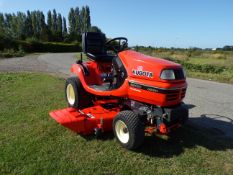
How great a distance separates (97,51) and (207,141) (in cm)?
289

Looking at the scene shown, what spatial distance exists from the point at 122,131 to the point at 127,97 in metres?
0.58

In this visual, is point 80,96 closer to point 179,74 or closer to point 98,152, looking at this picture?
point 98,152

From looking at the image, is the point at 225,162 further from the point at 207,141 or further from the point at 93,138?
the point at 93,138

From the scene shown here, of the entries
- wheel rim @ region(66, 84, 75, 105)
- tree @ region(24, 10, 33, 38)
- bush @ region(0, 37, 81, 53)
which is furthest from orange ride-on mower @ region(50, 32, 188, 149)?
tree @ region(24, 10, 33, 38)

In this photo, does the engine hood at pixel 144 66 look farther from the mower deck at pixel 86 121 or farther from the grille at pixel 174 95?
the mower deck at pixel 86 121

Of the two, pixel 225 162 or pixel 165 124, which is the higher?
pixel 165 124

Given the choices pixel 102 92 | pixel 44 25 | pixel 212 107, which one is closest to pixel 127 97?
pixel 102 92

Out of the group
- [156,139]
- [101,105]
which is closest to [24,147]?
[101,105]

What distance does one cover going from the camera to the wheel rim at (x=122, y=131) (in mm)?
4562

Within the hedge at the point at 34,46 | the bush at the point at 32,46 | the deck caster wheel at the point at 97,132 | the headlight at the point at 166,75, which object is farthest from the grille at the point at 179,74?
the hedge at the point at 34,46

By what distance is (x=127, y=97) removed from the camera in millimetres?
4844

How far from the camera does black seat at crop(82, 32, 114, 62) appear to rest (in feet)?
19.7

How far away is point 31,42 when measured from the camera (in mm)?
45406

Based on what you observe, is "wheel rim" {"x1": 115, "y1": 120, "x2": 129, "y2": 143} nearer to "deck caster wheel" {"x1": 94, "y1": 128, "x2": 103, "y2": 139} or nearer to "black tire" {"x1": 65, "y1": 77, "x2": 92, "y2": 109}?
"deck caster wheel" {"x1": 94, "y1": 128, "x2": 103, "y2": 139}
